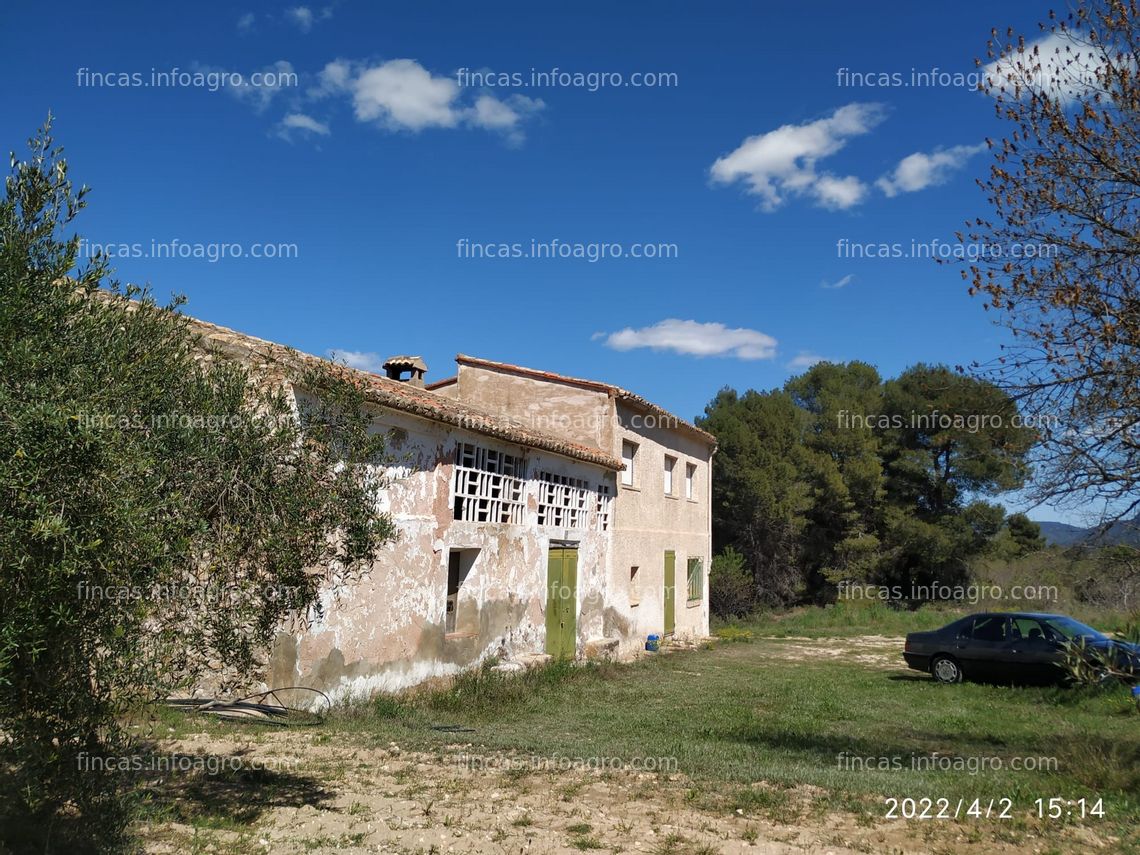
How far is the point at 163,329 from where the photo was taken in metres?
4.98

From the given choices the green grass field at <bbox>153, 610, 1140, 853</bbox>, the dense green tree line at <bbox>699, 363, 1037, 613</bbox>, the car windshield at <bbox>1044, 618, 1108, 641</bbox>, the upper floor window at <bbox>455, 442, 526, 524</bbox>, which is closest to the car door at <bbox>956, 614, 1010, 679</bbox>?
the green grass field at <bbox>153, 610, 1140, 853</bbox>

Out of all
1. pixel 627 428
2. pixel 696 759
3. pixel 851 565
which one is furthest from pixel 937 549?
pixel 696 759

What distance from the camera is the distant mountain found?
6.06 meters

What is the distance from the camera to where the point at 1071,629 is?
1394 centimetres

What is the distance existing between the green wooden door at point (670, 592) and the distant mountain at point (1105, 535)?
1505 centimetres

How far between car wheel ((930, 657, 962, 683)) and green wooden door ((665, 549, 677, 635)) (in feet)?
24.1

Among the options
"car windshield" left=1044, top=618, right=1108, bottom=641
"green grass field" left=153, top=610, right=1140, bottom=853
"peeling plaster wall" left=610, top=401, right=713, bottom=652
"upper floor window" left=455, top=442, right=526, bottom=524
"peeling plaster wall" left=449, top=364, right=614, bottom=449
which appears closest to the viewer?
"green grass field" left=153, top=610, right=1140, bottom=853

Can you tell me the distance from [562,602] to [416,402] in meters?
6.32

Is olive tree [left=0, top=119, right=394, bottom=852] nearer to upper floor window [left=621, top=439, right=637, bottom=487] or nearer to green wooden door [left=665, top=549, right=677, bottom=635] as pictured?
upper floor window [left=621, top=439, right=637, bottom=487]

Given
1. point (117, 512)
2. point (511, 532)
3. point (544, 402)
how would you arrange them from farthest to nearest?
point (544, 402)
point (511, 532)
point (117, 512)

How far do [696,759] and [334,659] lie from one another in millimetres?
4837

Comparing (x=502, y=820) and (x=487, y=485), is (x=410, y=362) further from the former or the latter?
(x=502, y=820)

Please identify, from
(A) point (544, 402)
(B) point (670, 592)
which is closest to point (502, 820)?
(A) point (544, 402)

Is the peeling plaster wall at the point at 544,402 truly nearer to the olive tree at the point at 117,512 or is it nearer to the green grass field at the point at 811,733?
the green grass field at the point at 811,733
